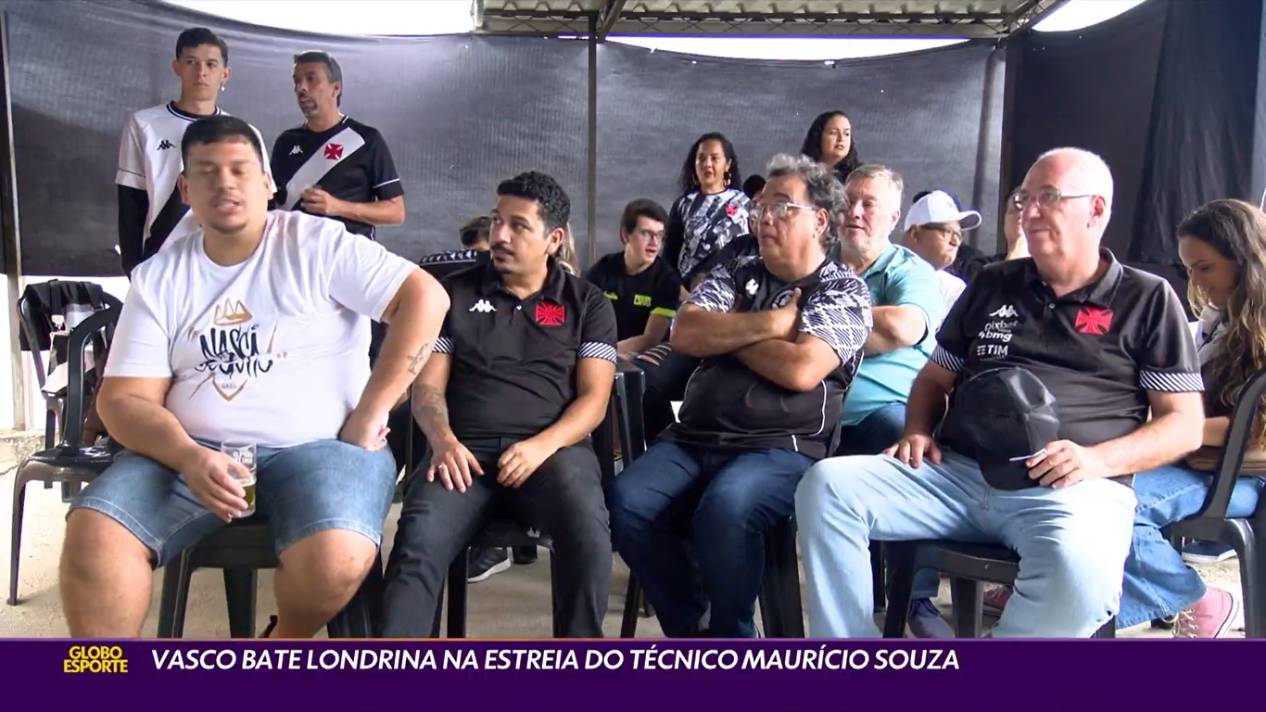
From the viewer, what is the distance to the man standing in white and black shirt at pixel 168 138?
10.1 ft

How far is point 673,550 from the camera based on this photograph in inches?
81.5

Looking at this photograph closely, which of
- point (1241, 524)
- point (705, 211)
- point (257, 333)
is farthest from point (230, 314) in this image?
point (705, 211)

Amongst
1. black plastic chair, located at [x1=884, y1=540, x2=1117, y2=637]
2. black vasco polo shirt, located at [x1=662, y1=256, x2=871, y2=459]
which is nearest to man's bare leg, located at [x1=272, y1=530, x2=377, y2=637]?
black vasco polo shirt, located at [x1=662, y1=256, x2=871, y2=459]

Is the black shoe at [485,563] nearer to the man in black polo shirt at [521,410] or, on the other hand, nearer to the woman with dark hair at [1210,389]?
the man in black polo shirt at [521,410]

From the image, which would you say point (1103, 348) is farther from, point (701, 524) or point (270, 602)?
point (270, 602)

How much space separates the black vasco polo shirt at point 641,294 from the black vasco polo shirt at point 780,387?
1.17 meters

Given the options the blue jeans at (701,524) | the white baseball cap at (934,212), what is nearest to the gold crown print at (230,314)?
the blue jeans at (701,524)

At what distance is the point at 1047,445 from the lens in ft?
5.80

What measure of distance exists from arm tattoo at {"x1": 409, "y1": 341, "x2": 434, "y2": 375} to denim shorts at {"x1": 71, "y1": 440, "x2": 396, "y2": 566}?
0.65 ft

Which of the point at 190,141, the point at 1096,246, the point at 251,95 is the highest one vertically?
the point at 251,95

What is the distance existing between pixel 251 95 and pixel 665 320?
3.01 meters

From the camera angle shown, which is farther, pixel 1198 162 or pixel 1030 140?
pixel 1030 140
